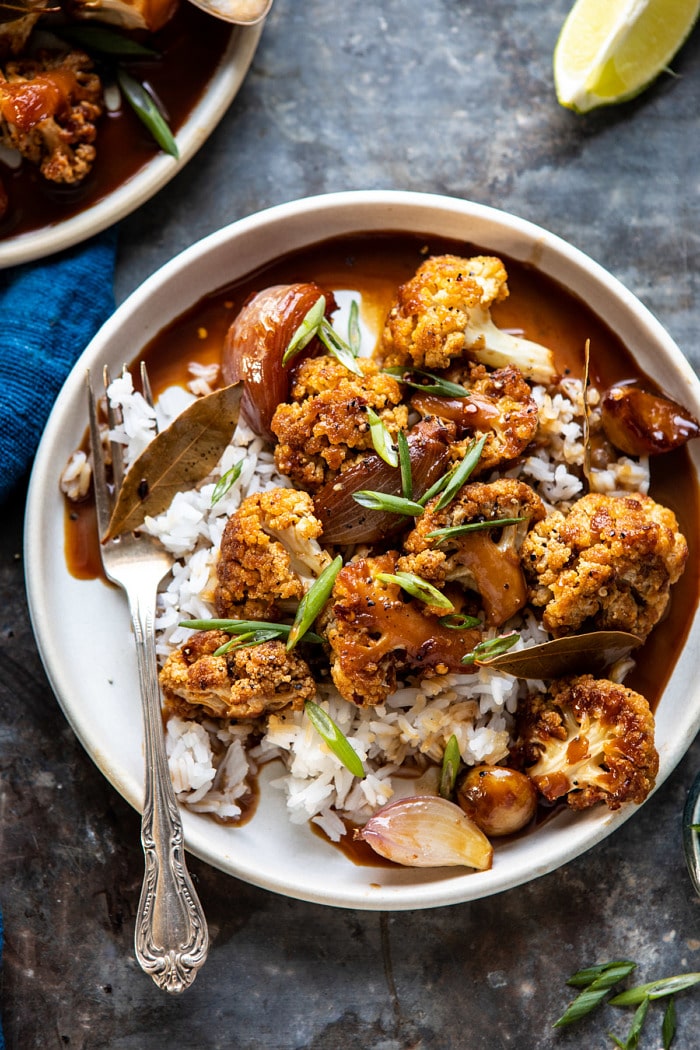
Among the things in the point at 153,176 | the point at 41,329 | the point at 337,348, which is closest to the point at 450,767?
the point at 337,348

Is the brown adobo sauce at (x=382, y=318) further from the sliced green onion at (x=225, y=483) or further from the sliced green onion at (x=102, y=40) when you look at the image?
the sliced green onion at (x=102, y=40)

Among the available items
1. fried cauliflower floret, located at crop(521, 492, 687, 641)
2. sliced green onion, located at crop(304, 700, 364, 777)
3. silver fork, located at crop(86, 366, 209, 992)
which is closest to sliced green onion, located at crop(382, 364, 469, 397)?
fried cauliflower floret, located at crop(521, 492, 687, 641)

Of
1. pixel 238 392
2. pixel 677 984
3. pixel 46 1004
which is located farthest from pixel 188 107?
pixel 677 984

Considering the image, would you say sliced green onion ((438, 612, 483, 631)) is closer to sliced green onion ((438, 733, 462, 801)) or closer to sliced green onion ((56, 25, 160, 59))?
sliced green onion ((438, 733, 462, 801))

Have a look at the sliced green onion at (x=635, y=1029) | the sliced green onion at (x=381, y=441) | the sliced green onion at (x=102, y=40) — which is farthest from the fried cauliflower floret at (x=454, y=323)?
the sliced green onion at (x=635, y=1029)

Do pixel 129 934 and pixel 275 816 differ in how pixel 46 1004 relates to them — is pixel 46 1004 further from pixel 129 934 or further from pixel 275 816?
pixel 275 816

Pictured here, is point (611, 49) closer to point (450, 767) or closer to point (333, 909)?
point (450, 767)
